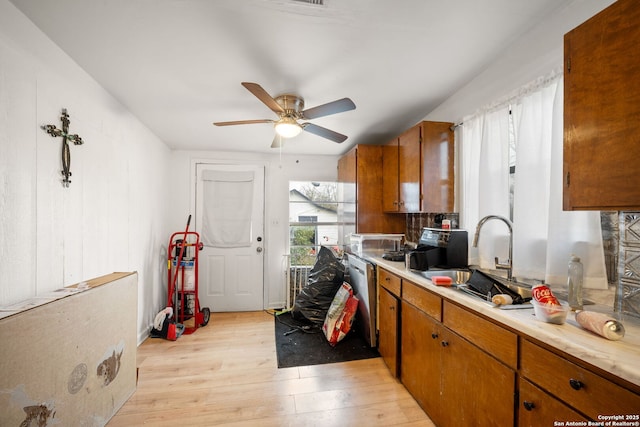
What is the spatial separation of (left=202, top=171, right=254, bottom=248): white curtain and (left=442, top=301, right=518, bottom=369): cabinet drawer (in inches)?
117

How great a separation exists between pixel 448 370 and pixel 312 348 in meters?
1.46

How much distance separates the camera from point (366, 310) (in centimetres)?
254

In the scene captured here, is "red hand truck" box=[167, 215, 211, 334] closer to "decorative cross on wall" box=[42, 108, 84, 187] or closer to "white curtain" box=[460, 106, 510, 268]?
"decorative cross on wall" box=[42, 108, 84, 187]

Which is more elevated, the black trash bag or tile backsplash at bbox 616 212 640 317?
tile backsplash at bbox 616 212 640 317

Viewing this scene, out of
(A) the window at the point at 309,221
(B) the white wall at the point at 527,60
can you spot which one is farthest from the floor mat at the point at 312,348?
(B) the white wall at the point at 527,60

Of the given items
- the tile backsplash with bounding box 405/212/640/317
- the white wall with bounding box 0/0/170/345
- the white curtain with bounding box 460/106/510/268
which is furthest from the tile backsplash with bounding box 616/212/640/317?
the white wall with bounding box 0/0/170/345

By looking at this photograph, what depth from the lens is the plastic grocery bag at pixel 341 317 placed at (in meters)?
2.58

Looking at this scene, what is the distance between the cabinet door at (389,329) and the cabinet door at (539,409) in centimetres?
105

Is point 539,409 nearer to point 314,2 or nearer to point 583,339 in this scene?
point 583,339

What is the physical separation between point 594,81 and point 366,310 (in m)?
2.25

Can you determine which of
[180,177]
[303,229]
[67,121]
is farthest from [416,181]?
[180,177]

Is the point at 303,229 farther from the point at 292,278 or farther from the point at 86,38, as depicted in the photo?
the point at 86,38

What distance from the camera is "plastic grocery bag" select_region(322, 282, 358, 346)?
2.58 metres

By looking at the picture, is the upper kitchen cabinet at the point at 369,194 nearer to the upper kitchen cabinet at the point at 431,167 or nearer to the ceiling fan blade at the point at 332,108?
the upper kitchen cabinet at the point at 431,167
